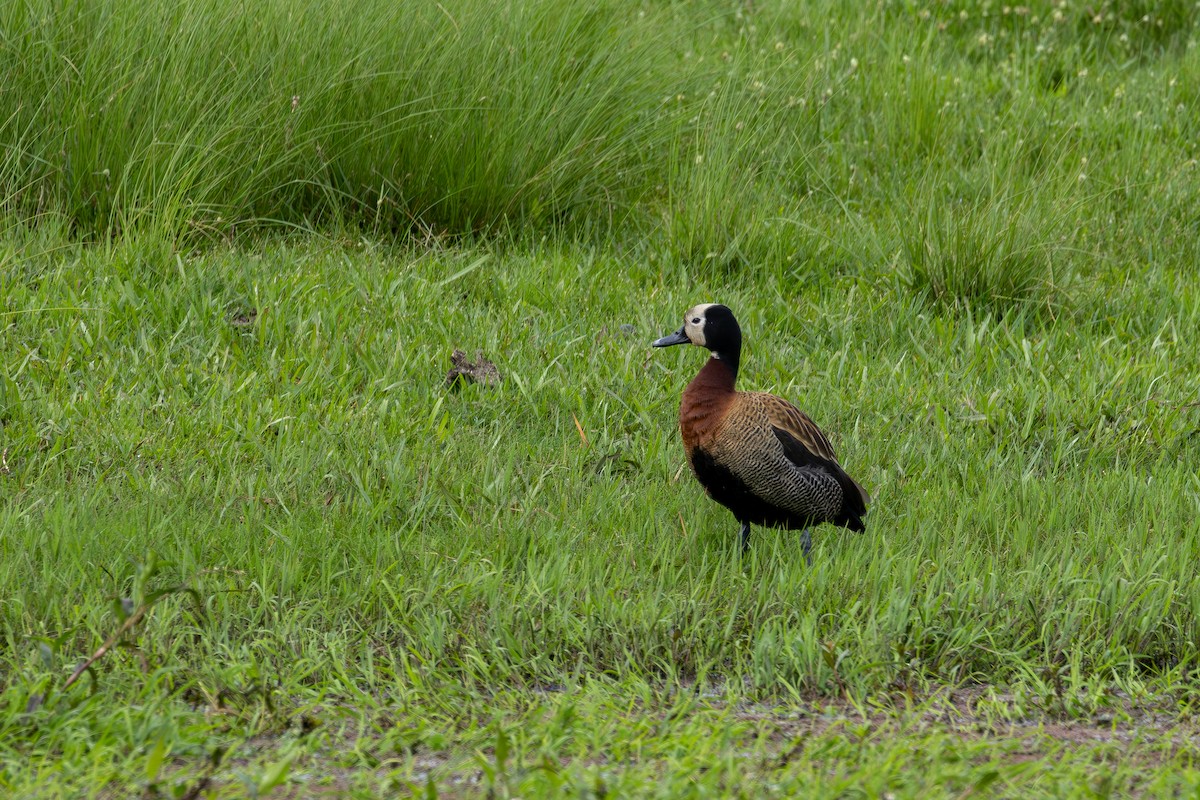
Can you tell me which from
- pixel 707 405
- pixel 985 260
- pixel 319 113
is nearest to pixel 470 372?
pixel 707 405

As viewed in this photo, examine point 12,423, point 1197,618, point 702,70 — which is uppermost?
point 702,70

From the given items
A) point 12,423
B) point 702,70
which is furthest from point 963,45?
point 12,423

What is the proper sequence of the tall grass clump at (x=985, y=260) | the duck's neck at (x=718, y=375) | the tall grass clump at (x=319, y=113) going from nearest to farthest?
the duck's neck at (x=718, y=375)
the tall grass clump at (x=319, y=113)
the tall grass clump at (x=985, y=260)

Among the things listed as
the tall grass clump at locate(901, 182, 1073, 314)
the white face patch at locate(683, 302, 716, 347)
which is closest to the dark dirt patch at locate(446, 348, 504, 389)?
the white face patch at locate(683, 302, 716, 347)

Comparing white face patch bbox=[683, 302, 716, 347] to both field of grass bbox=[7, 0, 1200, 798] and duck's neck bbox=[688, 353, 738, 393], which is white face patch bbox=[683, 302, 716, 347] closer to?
duck's neck bbox=[688, 353, 738, 393]

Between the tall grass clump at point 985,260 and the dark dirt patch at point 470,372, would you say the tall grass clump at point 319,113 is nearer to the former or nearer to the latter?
the dark dirt patch at point 470,372

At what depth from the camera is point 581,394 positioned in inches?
226

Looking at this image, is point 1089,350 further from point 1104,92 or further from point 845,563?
point 1104,92

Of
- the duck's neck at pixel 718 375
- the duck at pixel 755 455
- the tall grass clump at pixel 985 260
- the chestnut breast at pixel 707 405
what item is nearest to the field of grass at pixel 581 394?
the tall grass clump at pixel 985 260

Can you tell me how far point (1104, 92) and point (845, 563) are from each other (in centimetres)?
590

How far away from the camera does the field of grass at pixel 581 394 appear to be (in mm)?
3617

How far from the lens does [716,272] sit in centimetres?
712

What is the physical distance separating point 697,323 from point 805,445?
22.3 inches

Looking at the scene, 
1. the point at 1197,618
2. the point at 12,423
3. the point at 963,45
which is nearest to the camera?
the point at 1197,618
